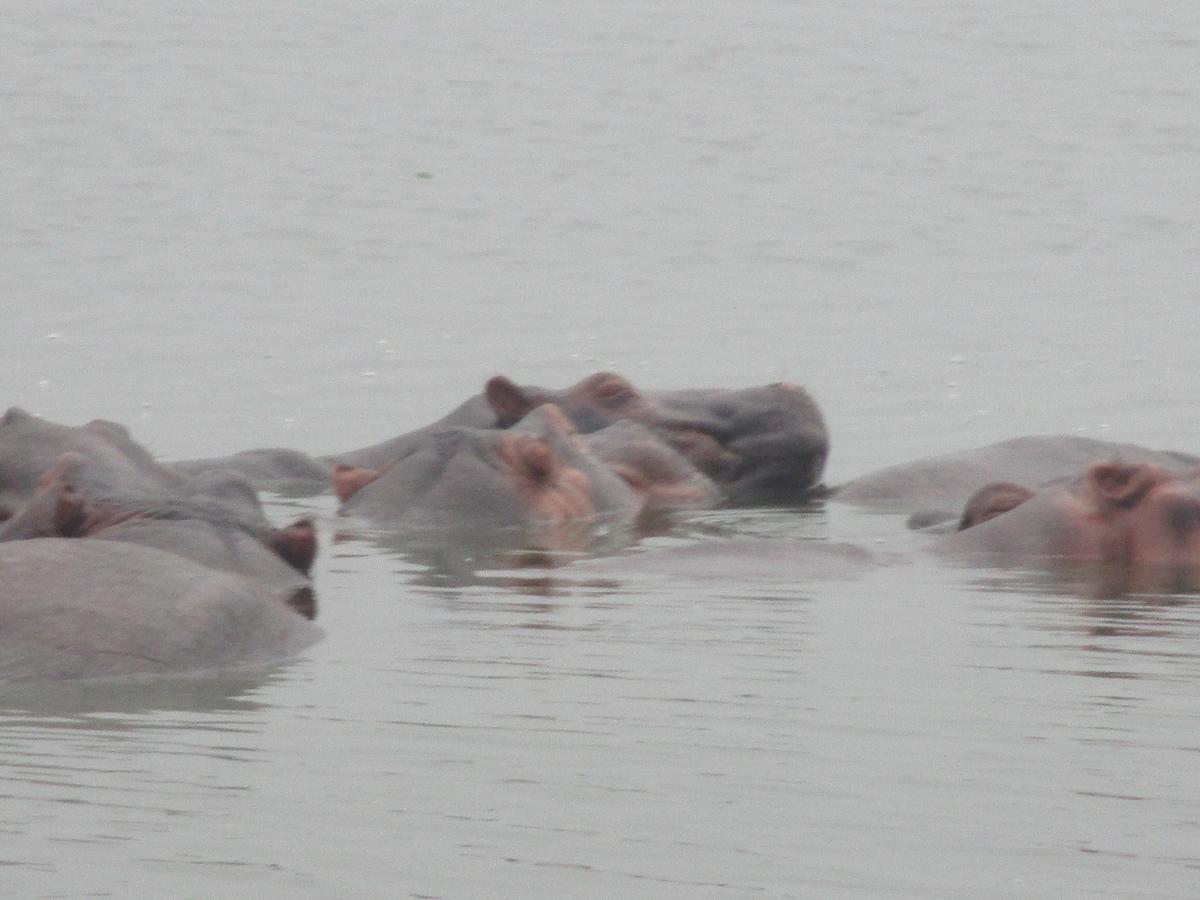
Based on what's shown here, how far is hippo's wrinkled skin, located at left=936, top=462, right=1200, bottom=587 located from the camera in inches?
324

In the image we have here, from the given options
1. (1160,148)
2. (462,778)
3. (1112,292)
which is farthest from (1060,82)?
(462,778)

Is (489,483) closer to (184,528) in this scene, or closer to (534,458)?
(534,458)

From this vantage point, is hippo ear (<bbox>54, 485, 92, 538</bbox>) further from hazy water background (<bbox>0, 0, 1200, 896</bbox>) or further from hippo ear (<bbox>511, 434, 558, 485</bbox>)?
hippo ear (<bbox>511, 434, 558, 485</bbox>)

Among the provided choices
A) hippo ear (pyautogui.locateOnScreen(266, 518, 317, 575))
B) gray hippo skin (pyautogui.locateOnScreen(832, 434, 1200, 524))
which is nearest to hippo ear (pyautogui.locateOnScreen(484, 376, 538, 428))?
gray hippo skin (pyautogui.locateOnScreen(832, 434, 1200, 524))

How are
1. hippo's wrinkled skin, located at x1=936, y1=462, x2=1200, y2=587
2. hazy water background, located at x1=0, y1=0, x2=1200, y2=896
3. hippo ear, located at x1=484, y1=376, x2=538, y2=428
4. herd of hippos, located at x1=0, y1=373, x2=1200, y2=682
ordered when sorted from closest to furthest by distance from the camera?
hazy water background, located at x1=0, y1=0, x2=1200, y2=896 → herd of hippos, located at x1=0, y1=373, x2=1200, y2=682 → hippo's wrinkled skin, located at x1=936, y1=462, x2=1200, y2=587 → hippo ear, located at x1=484, y1=376, x2=538, y2=428

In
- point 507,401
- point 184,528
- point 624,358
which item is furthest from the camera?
point 624,358

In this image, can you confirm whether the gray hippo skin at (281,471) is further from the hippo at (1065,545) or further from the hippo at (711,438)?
the hippo at (1065,545)

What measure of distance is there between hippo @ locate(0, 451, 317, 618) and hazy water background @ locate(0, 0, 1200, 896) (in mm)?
326

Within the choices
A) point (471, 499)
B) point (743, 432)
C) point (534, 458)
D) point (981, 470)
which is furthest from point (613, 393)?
point (981, 470)

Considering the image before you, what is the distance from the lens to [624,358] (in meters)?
15.8

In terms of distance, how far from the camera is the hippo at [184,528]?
7.29 meters

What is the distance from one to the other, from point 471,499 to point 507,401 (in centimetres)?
110

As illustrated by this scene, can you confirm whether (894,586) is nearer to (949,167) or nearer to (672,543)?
(672,543)

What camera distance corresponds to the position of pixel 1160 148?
3012cm
